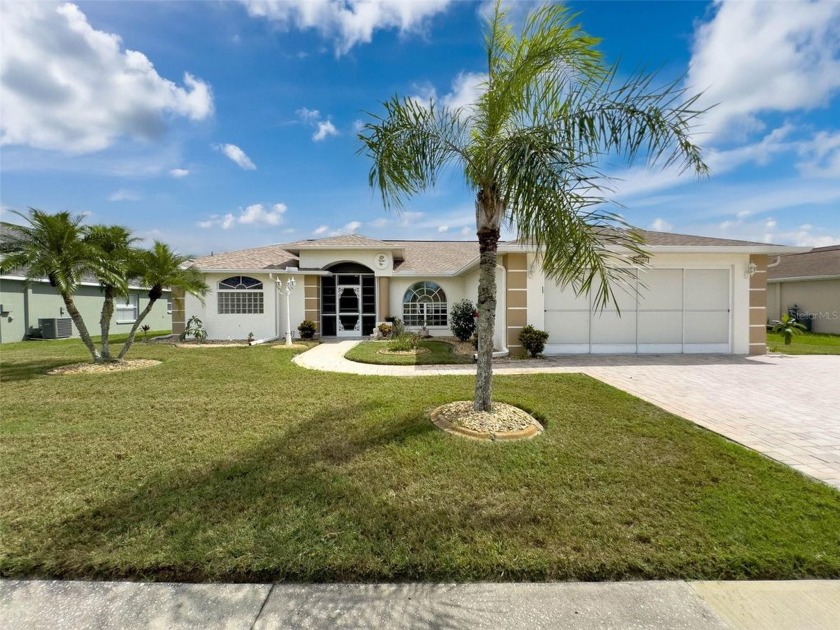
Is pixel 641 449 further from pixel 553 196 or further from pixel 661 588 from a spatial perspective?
pixel 553 196

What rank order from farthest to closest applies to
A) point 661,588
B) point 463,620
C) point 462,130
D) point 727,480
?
1. point 462,130
2. point 727,480
3. point 661,588
4. point 463,620

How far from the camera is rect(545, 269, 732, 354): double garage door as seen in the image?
38.6 feet

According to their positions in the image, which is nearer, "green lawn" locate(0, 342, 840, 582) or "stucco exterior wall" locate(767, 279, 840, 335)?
"green lawn" locate(0, 342, 840, 582)

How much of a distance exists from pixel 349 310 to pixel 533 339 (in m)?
9.33

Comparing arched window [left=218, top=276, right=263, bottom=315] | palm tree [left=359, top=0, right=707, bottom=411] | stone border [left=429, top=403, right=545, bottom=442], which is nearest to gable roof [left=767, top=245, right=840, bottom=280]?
palm tree [left=359, top=0, right=707, bottom=411]

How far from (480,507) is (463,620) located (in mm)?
1157

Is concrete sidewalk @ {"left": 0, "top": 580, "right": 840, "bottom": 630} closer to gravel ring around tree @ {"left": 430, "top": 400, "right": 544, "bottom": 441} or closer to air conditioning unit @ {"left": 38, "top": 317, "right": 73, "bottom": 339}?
gravel ring around tree @ {"left": 430, "top": 400, "right": 544, "bottom": 441}

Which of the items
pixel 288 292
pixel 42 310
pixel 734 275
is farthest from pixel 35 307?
pixel 734 275

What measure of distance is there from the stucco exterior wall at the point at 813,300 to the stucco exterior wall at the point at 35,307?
3644cm

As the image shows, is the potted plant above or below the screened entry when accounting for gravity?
below

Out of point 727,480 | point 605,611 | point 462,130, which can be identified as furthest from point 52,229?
point 727,480

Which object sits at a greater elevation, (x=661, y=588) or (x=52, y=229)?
(x=52, y=229)

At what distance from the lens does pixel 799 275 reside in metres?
20.3

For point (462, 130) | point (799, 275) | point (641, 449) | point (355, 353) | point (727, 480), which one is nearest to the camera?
point (727, 480)
